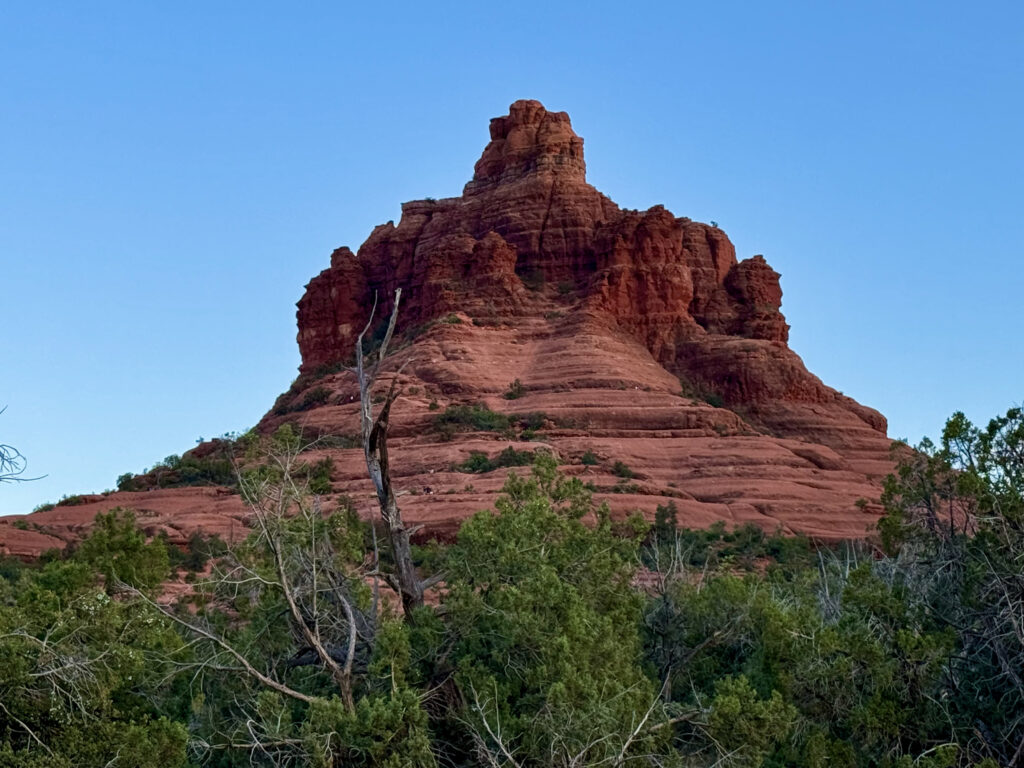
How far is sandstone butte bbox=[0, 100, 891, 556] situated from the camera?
59875 millimetres

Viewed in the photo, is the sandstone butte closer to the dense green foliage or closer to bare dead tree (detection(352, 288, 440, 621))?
the dense green foliage

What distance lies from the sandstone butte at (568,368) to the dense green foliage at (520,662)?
95.8 ft

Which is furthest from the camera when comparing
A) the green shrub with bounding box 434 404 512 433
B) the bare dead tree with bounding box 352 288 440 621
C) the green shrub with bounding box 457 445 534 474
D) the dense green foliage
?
the green shrub with bounding box 434 404 512 433

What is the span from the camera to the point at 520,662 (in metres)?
18.1

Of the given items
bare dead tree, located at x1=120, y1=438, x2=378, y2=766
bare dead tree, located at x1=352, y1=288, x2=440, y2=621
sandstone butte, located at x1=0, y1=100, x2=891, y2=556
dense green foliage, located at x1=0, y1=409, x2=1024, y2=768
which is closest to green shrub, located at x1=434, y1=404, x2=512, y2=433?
sandstone butte, located at x1=0, y1=100, x2=891, y2=556

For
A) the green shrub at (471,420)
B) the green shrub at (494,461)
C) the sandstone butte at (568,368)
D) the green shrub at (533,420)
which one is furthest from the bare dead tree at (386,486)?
the green shrub at (533,420)

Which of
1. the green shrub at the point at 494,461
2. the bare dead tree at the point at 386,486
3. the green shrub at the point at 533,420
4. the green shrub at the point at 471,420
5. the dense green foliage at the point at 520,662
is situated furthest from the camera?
the green shrub at the point at 533,420

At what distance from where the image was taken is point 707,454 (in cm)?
6638

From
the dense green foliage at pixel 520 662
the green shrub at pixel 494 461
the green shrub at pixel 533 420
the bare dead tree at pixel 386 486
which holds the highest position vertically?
the green shrub at pixel 533 420

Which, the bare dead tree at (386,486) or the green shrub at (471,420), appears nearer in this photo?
the bare dead tree at (386,486)

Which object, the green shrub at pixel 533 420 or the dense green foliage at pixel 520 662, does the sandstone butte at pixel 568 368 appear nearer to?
the green shrub at pixel 533 420

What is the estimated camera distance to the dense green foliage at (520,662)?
16.7 metres

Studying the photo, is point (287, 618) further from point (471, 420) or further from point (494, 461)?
point (471, 420)

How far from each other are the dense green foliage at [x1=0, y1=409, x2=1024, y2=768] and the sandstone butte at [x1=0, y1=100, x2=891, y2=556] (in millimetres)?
29202
